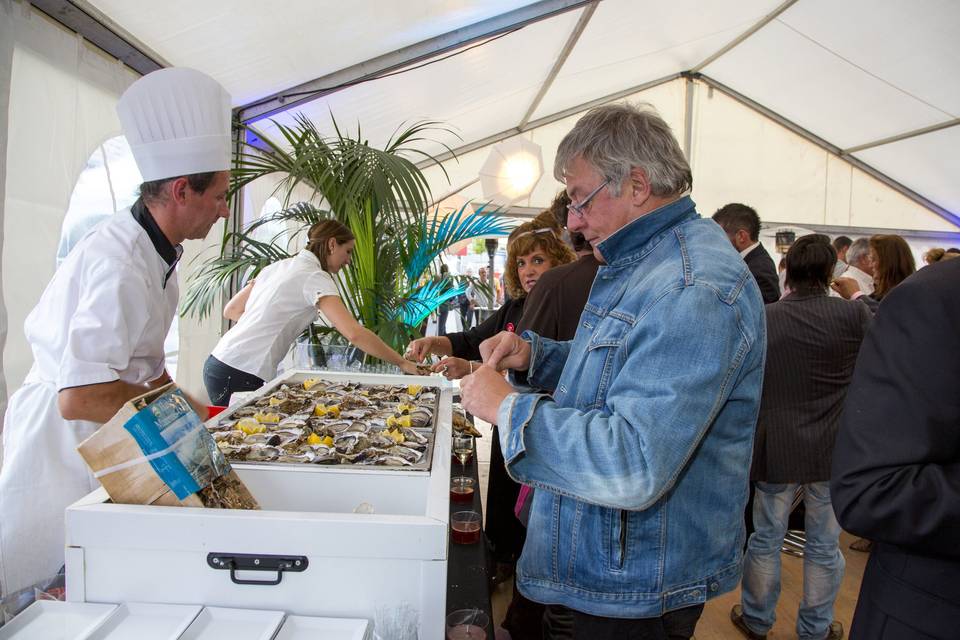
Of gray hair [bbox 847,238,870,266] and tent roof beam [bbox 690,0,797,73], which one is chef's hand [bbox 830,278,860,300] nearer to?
gray hair [bbox 847,238,870,266]

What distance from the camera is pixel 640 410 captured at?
2.69 feet

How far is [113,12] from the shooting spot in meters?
2.44

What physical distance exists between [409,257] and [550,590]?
2.60 meters

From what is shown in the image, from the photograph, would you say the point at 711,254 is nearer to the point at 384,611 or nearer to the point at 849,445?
the point at 849,445

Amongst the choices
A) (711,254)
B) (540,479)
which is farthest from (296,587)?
(711,254)

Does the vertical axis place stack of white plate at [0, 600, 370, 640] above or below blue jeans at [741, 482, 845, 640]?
above

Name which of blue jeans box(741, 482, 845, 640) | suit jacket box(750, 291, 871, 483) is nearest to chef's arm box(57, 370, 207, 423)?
suit jacket box(750, 291, 871, 483)

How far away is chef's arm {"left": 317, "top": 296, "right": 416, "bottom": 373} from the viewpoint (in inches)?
98.4

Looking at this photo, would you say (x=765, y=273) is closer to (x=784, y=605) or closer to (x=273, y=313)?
(x=784, y=605)

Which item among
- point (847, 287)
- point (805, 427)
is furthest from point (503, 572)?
point (847, 287)

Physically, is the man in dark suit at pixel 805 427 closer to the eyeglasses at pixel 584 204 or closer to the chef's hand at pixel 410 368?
the chef's hand at pixel 410 368

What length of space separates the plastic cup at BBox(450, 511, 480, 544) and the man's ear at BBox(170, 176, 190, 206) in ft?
3.52

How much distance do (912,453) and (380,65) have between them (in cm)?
409

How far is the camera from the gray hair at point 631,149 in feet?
3.32
